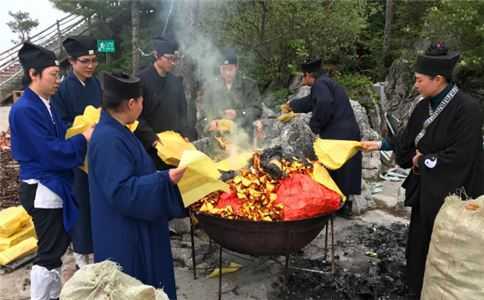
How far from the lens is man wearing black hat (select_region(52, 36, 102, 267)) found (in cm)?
415

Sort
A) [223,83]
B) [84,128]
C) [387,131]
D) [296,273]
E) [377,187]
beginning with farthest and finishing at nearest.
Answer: [387,131] < [377,187] < [223,83] < [296,273] < [84,128]

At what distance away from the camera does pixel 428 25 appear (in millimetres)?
11133

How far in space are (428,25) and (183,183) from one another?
10.4 meters

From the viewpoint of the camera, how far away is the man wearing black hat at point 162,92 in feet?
16.4

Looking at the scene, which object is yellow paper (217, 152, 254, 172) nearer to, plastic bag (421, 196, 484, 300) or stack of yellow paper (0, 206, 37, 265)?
plastic bag (421, 196, 484, 300)

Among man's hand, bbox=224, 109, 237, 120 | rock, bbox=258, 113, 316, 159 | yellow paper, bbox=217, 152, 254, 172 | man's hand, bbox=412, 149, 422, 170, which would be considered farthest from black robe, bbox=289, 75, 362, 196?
man's hand, bbox=412, 149, 422, 170

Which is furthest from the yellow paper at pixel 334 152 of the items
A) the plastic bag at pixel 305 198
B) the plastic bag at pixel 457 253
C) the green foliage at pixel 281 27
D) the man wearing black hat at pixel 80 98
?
the green foliage at pixel 281 27

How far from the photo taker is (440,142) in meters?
3.80

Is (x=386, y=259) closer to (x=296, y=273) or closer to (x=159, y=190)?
(x=296, y=273)

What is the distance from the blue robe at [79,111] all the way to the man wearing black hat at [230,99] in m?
1.94

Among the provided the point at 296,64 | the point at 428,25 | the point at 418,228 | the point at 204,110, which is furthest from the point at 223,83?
the point at 428,25

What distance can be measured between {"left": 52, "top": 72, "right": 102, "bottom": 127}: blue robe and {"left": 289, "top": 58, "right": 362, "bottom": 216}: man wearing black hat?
3.06 m

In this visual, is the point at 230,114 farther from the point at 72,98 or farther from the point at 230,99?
the point at 72,98

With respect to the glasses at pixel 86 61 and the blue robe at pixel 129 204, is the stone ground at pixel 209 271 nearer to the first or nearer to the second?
the blue robe at pixel 129 204
